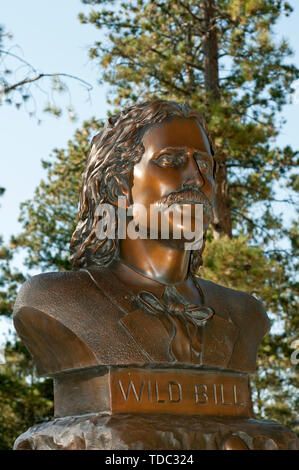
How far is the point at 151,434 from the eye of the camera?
3.21m

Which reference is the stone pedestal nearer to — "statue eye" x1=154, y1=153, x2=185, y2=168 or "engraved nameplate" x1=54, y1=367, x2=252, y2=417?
"engraved nameplate" x1=54, y1=367, x2=252, y2=417

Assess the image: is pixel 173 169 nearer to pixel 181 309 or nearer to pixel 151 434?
pixel 181 309

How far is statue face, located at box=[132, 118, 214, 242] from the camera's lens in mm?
3590

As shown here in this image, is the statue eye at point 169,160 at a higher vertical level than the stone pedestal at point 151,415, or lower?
higher

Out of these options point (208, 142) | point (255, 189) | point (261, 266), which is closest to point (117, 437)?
point (208, 142)

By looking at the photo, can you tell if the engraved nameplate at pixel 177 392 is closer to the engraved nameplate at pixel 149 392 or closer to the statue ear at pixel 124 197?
the engraved nameplate at pixel 149 392

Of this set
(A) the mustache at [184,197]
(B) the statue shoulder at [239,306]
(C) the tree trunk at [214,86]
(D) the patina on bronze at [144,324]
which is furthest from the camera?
(C) the tree trunk at [214,86]

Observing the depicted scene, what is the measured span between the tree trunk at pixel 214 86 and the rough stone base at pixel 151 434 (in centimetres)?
695

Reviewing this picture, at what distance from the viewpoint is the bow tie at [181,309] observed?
3.56 meters

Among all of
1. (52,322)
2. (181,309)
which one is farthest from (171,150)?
(52,322)

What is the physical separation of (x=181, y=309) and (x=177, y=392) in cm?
40

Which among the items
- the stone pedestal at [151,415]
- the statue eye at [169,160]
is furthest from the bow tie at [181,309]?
the statue eye at [169,160]
